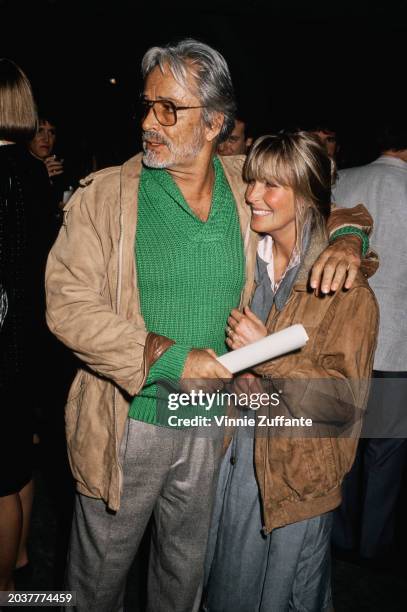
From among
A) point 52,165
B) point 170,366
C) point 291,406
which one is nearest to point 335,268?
point 291,406

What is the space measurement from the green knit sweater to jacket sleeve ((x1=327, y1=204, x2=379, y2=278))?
376 mm

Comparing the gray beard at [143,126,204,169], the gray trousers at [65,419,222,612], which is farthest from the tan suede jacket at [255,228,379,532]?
the gray beard at [143,126,204,169]

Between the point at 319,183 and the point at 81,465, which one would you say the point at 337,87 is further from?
the point at 81,465

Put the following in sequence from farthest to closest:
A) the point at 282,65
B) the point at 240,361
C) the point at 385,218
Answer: the point at 282,65, the point at 385,218, the point at 240,361

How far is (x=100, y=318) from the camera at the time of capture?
4.91 ft

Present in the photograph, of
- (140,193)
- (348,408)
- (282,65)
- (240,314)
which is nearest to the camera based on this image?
(348,408)

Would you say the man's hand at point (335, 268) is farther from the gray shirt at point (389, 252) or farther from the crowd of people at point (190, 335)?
the gray shirt at point (389, 252)

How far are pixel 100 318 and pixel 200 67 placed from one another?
0.89 m

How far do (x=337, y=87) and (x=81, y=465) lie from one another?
7.88 m

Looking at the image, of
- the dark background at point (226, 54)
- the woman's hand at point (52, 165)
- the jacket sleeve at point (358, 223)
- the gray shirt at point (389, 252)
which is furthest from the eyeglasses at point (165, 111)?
the dark background at point (226, 54)

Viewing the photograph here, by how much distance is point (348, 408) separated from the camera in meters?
1.48

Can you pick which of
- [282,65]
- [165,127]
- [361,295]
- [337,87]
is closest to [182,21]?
[282,65]

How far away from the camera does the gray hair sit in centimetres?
169

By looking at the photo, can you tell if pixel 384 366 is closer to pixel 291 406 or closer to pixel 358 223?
pixel 358 223
